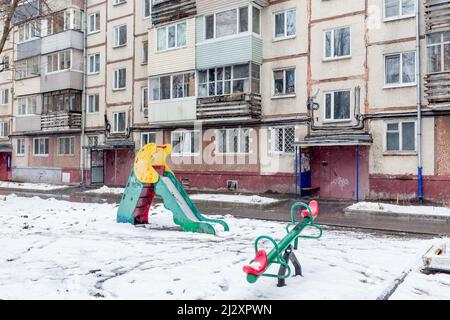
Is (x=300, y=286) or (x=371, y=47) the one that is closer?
(x=300, y=286)

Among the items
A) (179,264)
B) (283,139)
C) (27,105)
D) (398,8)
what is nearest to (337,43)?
(398,8)

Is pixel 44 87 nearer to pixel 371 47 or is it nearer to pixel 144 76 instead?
pixel 144 76

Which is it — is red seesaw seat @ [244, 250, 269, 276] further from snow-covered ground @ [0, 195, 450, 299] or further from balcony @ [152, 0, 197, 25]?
balcony @ [152, 0, 197, 25]

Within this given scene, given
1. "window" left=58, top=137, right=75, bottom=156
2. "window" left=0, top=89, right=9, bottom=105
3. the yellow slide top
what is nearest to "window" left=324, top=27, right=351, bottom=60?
the yellow slide top

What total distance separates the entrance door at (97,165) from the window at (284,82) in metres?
13.5

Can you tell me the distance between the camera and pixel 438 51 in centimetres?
1620

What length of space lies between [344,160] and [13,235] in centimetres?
1398

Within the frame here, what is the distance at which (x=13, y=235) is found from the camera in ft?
30.2

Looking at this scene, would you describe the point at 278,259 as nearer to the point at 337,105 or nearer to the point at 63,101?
the point at 337,105

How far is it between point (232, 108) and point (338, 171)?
233 inches

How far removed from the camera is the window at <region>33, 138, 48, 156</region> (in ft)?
103

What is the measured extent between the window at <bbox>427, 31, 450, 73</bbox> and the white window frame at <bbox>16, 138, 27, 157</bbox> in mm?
29527

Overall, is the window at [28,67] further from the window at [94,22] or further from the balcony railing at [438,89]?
the balcony railing at [438,89]
